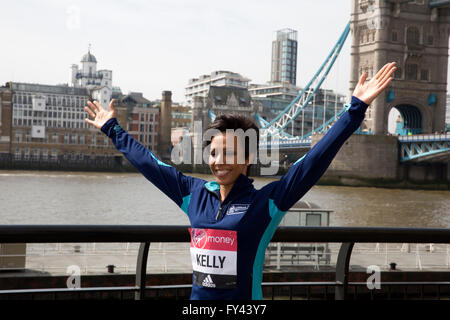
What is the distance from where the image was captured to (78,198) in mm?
23078

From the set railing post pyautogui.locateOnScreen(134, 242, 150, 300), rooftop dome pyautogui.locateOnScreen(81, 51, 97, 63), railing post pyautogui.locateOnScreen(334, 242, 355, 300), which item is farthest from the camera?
rooftop dome pyautogui.locateOnScreen(81, 51, 97, 63)

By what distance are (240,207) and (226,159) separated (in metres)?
0.11

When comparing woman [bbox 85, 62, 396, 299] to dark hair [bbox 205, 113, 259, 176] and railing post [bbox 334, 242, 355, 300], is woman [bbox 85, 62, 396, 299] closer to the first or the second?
dark hair [bbox 205, 113, 259, 176]

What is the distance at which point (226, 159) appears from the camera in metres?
1.35

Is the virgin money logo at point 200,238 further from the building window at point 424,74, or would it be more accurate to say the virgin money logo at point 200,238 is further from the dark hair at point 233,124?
the building window at point 424,74

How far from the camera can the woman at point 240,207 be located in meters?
1.28

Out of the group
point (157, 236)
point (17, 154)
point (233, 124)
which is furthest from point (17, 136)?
point (233, 124)

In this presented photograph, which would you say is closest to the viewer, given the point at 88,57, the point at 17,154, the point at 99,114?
the point at 99,114

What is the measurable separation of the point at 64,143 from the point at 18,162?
6.53 meters

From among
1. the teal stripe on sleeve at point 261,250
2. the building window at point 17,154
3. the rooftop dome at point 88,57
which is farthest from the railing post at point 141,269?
the rooftop dome at point 88,57

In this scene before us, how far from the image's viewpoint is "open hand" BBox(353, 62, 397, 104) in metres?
1.31

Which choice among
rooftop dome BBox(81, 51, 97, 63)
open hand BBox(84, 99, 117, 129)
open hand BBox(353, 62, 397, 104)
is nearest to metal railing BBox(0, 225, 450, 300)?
open hand BBox(84, 99, 117, 129)

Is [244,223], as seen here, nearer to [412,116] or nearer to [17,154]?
[412,116]

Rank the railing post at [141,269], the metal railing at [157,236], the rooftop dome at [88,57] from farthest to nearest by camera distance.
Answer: the rooftop dome at [88,57] < the railing post at [141,269] < the metal railing at [157,236]
